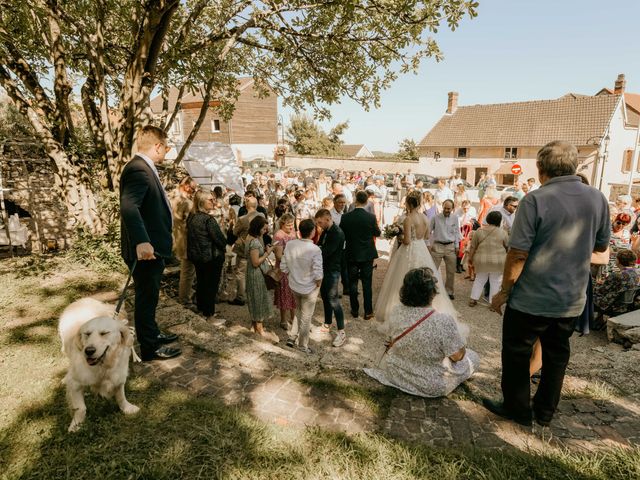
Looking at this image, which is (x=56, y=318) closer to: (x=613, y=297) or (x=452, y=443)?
(x=452, y=443)

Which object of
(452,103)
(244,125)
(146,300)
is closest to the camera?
(146,300)

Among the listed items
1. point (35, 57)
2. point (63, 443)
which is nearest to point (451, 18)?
point (63, 443)

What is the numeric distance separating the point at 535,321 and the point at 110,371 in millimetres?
3103

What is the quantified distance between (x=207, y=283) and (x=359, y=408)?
11.7 feet

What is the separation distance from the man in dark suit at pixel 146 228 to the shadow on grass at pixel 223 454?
885 millimetres

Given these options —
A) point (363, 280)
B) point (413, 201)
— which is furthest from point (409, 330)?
point (413, 201)

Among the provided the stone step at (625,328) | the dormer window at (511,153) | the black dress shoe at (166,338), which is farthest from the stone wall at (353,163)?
the black dress shoe at (166,338)

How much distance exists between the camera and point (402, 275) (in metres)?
6.32

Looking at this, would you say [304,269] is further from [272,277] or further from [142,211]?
[142,211]

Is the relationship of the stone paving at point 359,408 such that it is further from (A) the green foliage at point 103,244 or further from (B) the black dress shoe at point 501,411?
(A) the green foliage at point 103,244

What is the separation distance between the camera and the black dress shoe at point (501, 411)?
295cm

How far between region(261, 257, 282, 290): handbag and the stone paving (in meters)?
1.78

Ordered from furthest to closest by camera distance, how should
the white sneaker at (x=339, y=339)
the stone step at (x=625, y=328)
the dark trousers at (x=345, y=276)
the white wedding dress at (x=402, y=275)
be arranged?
the dark trousers at (x=345, y=276) → the white wedding dress at (x=402, y=275) → the white sneaker at (x=339, y=339) → the stone step at (x=625, y=328)

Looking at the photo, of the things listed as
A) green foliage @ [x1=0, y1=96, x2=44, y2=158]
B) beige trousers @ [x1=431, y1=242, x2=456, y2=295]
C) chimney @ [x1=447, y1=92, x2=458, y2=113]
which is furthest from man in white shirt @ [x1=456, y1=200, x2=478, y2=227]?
chimney @ [x1=447, y1=92, x2=458, y2=113]
